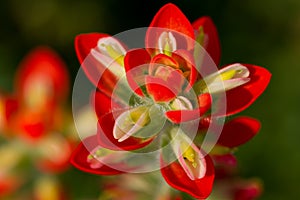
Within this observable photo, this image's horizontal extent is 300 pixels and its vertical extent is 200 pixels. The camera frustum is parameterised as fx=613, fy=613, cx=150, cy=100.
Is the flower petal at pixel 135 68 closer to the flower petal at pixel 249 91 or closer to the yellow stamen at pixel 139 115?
the yellow stamen at pixel 139 115

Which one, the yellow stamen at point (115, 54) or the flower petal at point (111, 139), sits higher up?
the yellow stamen at point (115, 54)

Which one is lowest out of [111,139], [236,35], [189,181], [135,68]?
[236,35]

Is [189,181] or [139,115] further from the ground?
[139,115]

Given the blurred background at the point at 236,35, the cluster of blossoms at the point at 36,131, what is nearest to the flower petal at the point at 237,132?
the cluster of blossoms at the point at 36,131

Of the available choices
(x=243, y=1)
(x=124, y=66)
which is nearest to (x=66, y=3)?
(x=243, y=1)

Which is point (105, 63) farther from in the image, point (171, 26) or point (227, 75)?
point (227, 75)

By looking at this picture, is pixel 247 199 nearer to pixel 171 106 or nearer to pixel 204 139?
pixel 204 139

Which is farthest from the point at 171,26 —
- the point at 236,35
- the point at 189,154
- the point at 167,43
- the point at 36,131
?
the point at 236,35

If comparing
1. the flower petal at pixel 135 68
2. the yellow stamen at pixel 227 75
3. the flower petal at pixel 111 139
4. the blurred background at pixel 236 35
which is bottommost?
the blurred background at pixel 236 35
